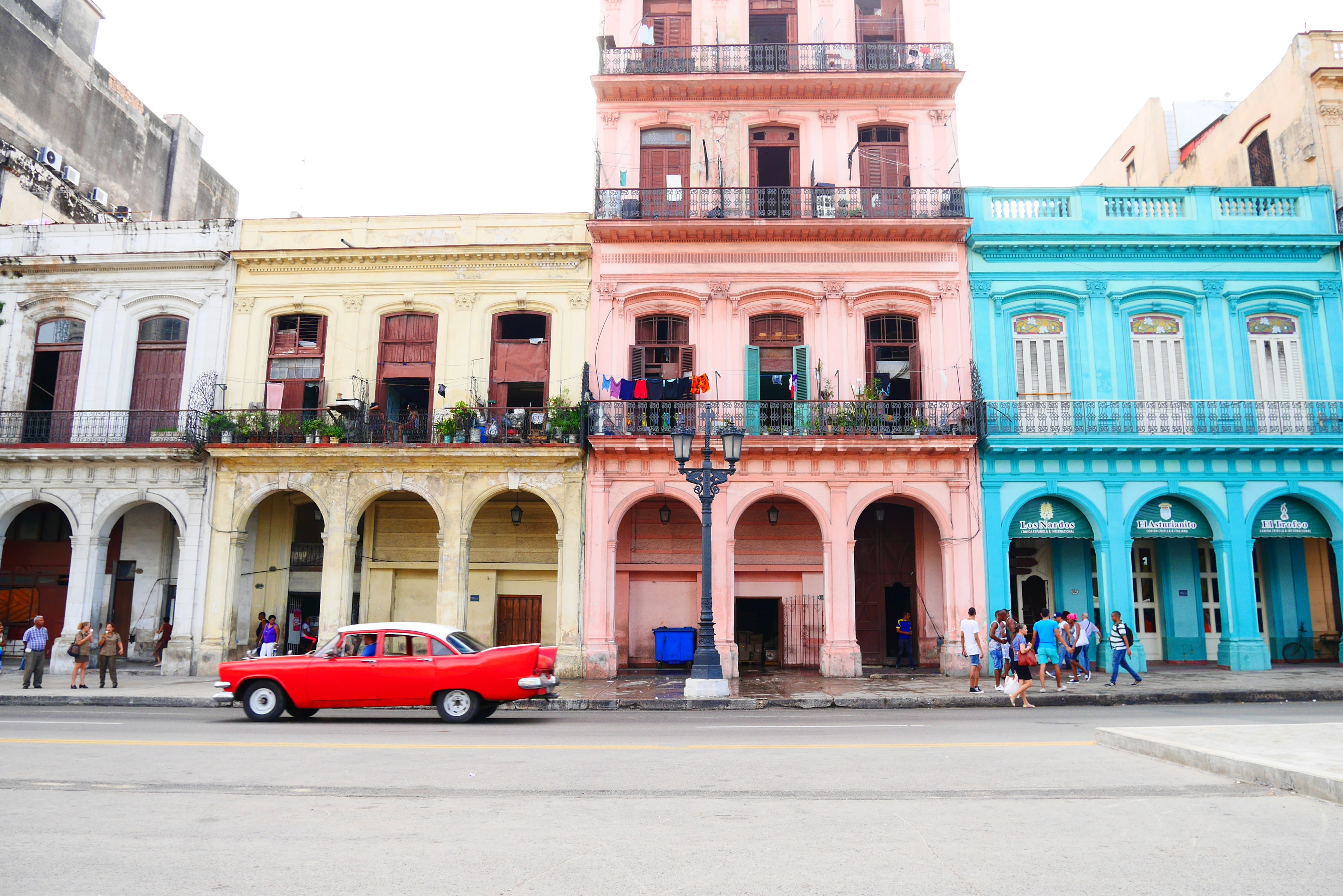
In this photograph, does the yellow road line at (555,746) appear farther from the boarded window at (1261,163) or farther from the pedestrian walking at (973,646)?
the boarded window at (1261,163)

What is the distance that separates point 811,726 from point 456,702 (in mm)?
4953

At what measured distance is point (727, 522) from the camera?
19.8 meters

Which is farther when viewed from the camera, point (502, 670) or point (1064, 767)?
point (502, 670)

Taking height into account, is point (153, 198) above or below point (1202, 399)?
above

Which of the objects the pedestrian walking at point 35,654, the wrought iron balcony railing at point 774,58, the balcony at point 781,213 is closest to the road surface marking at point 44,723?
the pedestrian walking at point 35,654

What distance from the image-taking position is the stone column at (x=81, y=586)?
20.5m

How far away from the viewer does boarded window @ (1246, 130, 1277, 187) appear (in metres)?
22.6

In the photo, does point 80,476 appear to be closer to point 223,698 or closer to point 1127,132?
point 223,698

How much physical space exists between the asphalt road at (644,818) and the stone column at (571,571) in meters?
9.02

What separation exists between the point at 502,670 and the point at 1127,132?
2692cm

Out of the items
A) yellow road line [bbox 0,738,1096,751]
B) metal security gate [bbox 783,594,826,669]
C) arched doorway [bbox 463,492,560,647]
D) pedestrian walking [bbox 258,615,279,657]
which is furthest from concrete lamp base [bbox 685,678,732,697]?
pedestrian walking [bbox 258,615,279,657]

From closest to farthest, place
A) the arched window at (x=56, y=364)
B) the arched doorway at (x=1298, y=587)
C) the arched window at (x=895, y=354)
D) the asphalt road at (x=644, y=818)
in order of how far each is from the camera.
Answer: the asphalt road at (x=644, y=818), the arched doorway at (x=1298, y=587), the arched window at (x=895, y=354), the arched window at (x=56, y=364)

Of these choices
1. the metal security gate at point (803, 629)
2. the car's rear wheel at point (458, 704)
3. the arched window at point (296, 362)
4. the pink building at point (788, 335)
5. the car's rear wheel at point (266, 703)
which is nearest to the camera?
the car's rear wheel at point (458, 704)

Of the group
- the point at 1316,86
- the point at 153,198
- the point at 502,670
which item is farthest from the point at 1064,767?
the point at 153,198
